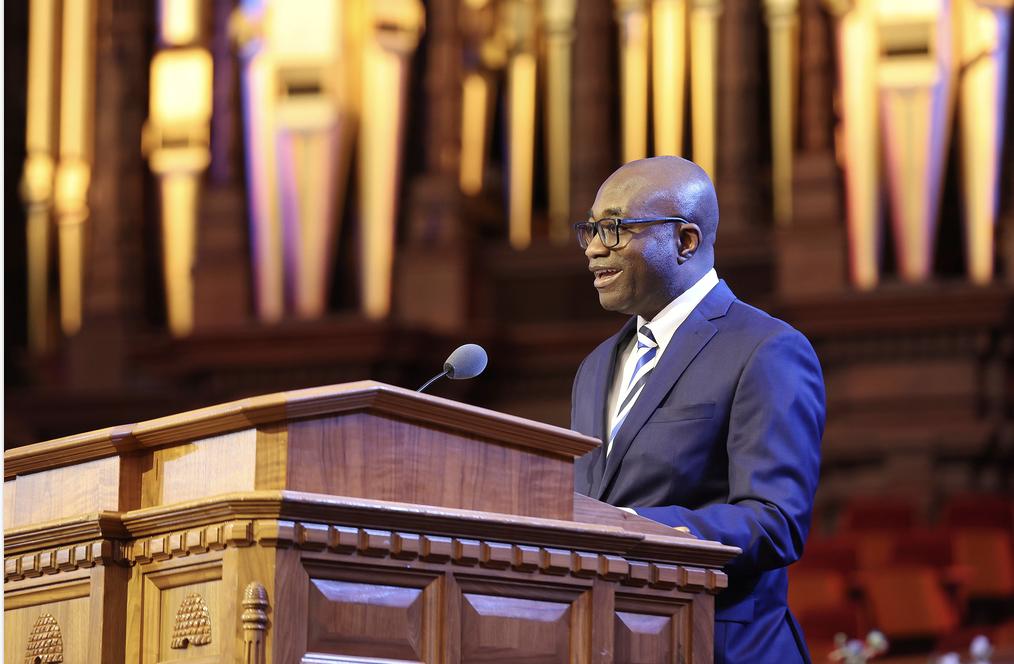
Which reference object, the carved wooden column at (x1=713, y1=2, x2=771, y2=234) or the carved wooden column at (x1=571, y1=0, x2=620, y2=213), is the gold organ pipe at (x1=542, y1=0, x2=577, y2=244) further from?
the carved wooden column at (x1=713, y1=2, x2=771, y2=234)

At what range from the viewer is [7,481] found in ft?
8.67

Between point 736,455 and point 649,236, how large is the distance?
14.9 inches

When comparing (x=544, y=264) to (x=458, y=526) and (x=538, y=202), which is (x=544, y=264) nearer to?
(x=538, y=202)

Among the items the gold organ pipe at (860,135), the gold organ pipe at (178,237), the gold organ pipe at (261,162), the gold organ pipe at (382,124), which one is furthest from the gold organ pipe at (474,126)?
the gold organ pipe at (860,135)

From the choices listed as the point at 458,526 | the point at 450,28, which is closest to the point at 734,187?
the point at 450,28

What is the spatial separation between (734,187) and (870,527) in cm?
242

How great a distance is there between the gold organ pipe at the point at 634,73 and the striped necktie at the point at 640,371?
7.52 meters

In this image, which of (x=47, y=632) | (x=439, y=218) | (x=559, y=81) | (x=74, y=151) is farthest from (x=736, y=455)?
(x=74, y=151)

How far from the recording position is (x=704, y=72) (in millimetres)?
10312

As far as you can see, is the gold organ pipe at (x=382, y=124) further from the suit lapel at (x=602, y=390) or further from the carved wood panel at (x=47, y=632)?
the carved wood panel at (x=47, y=632)

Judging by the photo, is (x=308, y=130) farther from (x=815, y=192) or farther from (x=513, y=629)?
(x=513, y=629)

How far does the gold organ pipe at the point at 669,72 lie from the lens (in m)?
10.4

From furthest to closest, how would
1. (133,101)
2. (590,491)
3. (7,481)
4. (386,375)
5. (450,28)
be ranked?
1. (133,101)
2. (450,28)
3. (386,375)
4. (590,491)
5. (7,481)

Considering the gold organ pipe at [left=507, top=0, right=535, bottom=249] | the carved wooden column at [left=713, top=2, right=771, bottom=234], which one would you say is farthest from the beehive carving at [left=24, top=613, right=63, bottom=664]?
the gold organ pipe at [left=507, top=0, right=535, bottom=249]
